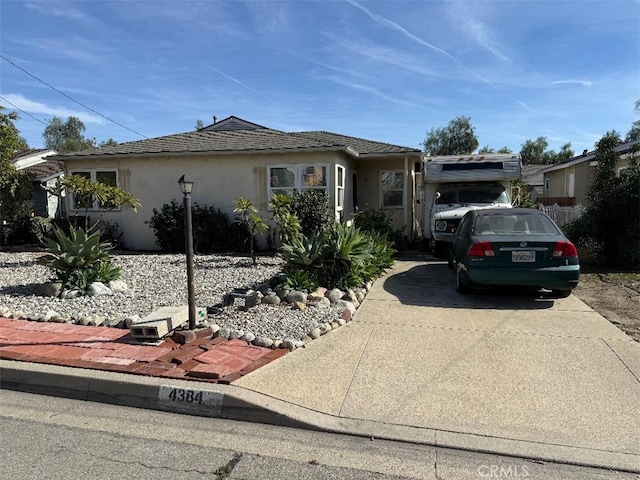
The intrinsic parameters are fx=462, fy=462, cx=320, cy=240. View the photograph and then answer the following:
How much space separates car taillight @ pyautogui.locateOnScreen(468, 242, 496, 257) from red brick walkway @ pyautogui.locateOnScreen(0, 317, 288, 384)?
11.5 feet

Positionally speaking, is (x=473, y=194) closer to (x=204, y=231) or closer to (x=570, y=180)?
(x=204, y=231)

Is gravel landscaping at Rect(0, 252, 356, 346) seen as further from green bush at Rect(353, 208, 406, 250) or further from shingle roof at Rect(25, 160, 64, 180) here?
shingle roof at Rect(25, 160, 64, 180)

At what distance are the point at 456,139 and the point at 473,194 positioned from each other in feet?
126

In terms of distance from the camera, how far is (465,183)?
12531mm

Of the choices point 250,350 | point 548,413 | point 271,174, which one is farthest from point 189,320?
point 271,174

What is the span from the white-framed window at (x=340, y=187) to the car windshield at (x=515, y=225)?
5.97 meters

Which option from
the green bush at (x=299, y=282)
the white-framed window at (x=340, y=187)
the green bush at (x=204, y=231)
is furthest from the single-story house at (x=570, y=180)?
the green bush at (x=299, y=282)

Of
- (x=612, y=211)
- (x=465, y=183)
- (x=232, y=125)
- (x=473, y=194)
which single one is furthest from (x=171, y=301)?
(x=232, y=125)

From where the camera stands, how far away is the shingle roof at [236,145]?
42.7 feet

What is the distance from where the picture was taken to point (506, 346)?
5.06 metres

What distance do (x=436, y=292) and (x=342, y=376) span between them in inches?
152

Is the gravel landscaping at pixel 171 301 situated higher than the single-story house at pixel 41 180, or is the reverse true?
the single-story house at pixel 41 180

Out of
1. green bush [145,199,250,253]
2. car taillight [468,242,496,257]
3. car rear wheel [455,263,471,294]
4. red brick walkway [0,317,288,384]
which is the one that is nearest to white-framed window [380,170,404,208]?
green bush [145,199,250,253]

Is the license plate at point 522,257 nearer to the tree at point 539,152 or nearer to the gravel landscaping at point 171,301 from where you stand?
the gravel landscaping at point 171,301
